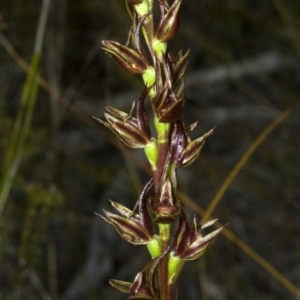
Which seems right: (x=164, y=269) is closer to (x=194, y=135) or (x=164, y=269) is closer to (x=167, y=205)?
(x=167, y=205)

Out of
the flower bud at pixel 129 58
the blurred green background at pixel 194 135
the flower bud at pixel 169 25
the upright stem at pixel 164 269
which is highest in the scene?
the flower bud at pixel 169 25

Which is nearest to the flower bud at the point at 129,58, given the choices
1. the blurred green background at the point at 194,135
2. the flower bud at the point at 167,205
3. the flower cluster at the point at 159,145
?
the flower cluster at the point at 159,145

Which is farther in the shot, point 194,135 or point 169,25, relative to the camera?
point 194,135

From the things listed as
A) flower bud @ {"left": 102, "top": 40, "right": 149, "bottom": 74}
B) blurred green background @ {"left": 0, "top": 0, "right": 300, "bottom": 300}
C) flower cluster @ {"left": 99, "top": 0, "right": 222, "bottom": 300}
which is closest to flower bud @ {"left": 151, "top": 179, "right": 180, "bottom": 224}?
flower cluster @ {"left": 99, "top": 0, "right": 222, "bottom": 300}

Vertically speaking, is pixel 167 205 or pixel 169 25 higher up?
pixel 169 25

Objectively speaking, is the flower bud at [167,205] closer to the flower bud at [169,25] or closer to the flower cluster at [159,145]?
the flower cluster at [159,145]

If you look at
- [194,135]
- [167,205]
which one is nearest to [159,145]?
[167,205]

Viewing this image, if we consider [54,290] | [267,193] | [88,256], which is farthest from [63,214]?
[267,193]

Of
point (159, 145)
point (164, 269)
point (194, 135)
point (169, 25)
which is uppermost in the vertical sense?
point (169, 25)
